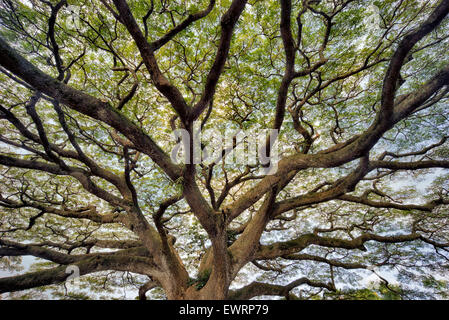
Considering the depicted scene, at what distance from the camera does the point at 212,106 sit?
365 cm

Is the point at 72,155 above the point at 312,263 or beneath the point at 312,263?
above

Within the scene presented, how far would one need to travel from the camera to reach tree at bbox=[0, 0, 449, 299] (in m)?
2.27

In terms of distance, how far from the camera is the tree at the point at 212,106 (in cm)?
227

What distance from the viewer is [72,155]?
330 centimetres

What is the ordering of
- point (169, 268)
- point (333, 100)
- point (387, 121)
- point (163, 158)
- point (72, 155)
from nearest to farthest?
point (387, 121)
point (163, 158)
point (72, 155)
point (169, 268)
point (333, 100)

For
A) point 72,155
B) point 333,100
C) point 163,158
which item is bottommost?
point 163,158

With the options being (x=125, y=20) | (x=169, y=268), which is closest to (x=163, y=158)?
(x=125, y=20)

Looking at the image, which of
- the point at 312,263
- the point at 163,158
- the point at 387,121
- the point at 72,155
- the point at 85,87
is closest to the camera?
the point at 387,121
